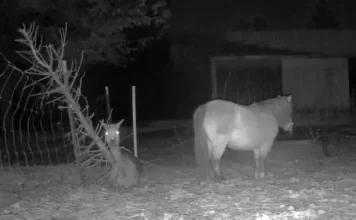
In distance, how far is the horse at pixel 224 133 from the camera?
7762 mm

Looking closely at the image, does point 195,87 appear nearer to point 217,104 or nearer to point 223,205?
point 217,104

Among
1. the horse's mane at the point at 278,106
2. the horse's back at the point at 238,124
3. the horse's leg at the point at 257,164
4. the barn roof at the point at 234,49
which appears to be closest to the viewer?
the horse's back at the point at 238,124

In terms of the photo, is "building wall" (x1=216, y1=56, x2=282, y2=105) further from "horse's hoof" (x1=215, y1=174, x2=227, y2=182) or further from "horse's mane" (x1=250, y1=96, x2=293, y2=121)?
"horse's hoof" (x1=215, y1=174, x2=227, y2=182)

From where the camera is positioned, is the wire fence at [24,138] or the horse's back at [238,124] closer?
the horse's back at [238,124]

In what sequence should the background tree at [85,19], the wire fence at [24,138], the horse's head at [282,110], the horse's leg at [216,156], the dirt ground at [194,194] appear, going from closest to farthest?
1. the dirt ground at [194,194]
2. the horse's leg at [216,156]
3. the horse's head at [282,110]
4. the wire fence at [24,138]
5. the background tree at [85,19]

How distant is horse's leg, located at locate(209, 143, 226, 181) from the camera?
25.8ft

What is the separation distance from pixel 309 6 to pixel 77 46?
37699mm

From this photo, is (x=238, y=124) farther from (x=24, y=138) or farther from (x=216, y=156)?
(x=24, y=138)

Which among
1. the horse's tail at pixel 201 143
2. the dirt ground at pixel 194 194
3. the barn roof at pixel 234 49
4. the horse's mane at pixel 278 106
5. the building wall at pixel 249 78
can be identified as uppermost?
the barn roof at pixel 234 49

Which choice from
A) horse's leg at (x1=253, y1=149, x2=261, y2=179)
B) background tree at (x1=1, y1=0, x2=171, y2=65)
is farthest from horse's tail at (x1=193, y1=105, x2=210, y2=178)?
background tree at (x1=1, y1=0, x2=171, y2=65)

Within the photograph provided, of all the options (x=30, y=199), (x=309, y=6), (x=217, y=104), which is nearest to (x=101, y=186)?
(x=30, y=199)

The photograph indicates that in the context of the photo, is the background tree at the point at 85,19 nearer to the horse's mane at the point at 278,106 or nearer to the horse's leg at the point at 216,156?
the horse's mane at the point at 278,106

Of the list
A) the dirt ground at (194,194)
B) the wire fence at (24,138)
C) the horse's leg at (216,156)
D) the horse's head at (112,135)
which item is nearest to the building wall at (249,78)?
the wire fence at (24,138)

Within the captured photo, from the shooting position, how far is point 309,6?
Answer: 47.2 m
